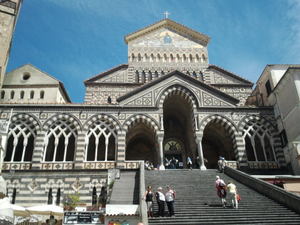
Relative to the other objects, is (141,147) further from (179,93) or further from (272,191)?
(272,191)

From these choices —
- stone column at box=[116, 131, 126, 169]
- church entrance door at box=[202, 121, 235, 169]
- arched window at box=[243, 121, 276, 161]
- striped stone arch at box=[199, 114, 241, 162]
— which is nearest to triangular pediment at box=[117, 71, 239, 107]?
striped stone arch at box=[199, 114, 241, 162]

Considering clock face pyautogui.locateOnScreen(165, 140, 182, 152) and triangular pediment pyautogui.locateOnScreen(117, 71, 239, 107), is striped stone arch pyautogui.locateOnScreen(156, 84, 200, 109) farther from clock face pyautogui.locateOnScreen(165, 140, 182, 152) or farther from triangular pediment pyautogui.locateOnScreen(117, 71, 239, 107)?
clock face pyautogui.locateOnScreen(165, 140, 182, 152)

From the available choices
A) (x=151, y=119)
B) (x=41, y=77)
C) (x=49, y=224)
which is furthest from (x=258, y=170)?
(x=41, y=77)

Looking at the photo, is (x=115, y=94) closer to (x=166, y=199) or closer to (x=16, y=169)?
(x=16, y=169)

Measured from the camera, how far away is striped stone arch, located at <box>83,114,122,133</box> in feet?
75.7

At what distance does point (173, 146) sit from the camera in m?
27.9

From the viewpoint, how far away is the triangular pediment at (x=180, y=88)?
24.3 metres

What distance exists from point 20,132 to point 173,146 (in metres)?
14.0

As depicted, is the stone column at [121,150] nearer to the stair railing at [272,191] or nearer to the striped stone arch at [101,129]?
the striped stone arch at [101,129]

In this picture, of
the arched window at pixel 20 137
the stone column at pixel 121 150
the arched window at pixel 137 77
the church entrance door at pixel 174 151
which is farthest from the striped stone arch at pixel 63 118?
the arched window at pixel 137 77

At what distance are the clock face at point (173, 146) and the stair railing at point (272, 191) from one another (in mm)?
9178

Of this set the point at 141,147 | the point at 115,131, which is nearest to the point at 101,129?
the point at 115,131

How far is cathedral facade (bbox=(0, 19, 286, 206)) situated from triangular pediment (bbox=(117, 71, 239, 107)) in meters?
0.09

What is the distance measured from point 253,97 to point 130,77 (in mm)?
13874
